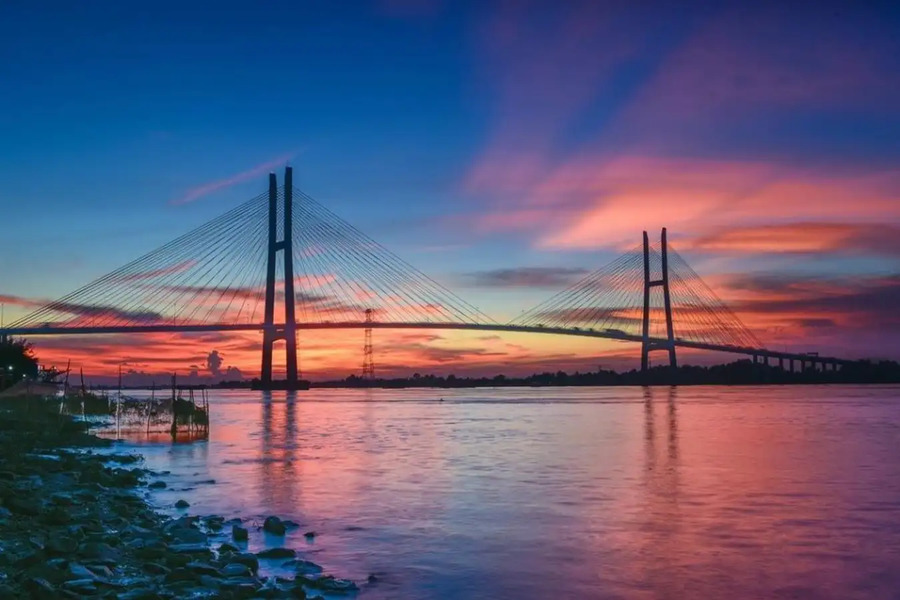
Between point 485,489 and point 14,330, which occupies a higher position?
point 14,330

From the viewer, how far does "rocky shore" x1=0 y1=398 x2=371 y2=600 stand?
22.5ft

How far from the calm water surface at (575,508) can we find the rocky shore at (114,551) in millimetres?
689

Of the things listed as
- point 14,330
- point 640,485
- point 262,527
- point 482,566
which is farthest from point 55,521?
point 14,330

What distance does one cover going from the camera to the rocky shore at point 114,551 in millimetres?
6859

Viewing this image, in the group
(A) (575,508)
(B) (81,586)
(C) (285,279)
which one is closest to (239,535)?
(B) (81,586)

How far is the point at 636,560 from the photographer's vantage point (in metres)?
10.4

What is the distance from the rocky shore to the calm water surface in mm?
689

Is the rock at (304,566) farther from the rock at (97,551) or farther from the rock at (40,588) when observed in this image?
the rock at (40,588)

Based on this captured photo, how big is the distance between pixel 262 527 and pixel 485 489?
6015 millimetres

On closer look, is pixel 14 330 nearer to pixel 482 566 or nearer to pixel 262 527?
pixel 262 527

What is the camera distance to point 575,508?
14.8 metres

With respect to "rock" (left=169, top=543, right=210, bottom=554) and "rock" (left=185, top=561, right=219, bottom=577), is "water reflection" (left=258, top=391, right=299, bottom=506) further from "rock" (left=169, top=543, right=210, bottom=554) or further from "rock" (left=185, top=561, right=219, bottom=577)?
"rock" (left=185, top=561, right=219, bottom=577)

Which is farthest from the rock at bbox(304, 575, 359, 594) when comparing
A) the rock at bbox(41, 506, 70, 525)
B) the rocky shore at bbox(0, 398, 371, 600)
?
the rock at bbox(41, 506, 70, 525)

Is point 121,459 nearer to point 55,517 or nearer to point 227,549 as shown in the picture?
point 55,517
